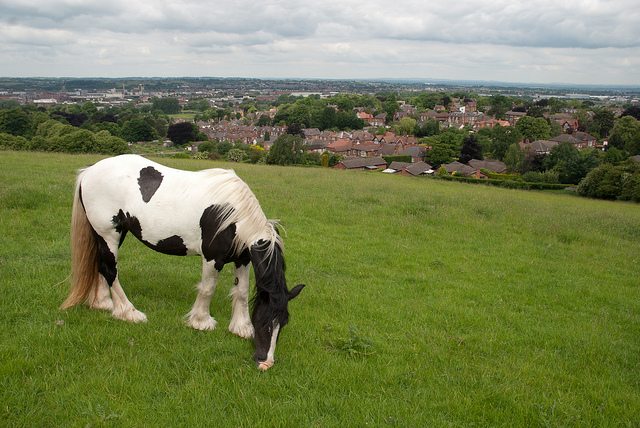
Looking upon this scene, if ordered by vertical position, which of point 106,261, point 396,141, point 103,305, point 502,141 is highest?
point 106,261

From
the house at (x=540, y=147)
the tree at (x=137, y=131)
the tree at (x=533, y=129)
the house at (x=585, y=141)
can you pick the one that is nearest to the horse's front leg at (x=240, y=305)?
the house at (x=540, y=147)

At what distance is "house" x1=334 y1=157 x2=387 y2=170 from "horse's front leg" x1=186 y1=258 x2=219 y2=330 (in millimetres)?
58001

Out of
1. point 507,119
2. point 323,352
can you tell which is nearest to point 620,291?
point 323,352

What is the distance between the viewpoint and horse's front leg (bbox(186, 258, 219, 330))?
6367mm

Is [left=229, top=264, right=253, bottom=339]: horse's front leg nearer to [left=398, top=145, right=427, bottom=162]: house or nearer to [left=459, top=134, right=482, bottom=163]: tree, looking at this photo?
[left=459, top=134, right=482, bottom=163]: tree

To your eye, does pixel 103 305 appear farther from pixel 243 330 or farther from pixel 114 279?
pixel 243 330

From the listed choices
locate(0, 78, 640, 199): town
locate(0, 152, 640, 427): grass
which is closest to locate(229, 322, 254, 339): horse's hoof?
locate(0, 152, 640, 427): grass

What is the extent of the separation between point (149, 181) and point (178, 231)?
2.75 ft

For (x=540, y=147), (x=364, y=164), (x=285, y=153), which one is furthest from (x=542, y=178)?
(x=285, y=153)

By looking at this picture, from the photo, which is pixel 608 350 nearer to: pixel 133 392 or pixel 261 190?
pixel 133 392

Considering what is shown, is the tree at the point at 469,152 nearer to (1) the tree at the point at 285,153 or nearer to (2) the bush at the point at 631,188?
(1) the tree at the point at 285,153

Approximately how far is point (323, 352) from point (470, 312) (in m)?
3.05

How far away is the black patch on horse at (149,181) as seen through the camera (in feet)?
20.8

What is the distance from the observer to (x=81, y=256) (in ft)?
22.2
